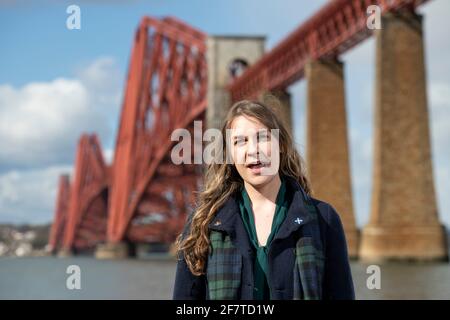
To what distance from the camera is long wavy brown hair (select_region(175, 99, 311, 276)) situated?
2.62 metres

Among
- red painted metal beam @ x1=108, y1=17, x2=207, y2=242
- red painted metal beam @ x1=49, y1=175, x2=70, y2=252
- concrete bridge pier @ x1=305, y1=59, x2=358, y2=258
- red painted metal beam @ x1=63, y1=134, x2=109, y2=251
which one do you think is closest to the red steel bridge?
red painted metal beam @ x1=108, y1=17, x2=207, y2=242

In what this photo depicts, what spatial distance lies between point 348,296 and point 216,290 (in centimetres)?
45

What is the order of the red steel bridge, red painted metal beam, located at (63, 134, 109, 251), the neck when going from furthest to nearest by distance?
1. red painted metal beam, located at (63, 134, 109, 251)
2. the red steel bridge
3. the neck

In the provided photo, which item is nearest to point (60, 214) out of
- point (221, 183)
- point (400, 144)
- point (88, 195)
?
point (88, 195)

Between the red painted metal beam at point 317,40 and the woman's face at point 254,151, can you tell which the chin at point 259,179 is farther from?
the red painted metal beam at point 317,40

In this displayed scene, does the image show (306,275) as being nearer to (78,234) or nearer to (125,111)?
(125,111)

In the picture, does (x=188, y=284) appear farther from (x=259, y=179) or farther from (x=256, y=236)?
(x=259, y=179)

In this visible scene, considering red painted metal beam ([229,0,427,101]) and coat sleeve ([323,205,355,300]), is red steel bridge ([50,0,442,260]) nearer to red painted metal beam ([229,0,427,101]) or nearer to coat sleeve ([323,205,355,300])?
red painted metal beam ([229,0,427,101])

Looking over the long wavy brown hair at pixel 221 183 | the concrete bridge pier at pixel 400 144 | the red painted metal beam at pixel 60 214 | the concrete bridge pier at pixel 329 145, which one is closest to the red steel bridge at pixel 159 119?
the concrete bridge pier at pixel 329 145

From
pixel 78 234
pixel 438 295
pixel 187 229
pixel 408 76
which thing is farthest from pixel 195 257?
pixel 78 234

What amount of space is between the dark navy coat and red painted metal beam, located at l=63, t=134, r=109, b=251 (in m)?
83.6

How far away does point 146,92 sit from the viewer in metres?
58.5

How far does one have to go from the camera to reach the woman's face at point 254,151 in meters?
2.62

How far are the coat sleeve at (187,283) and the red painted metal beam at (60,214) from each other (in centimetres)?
11901
